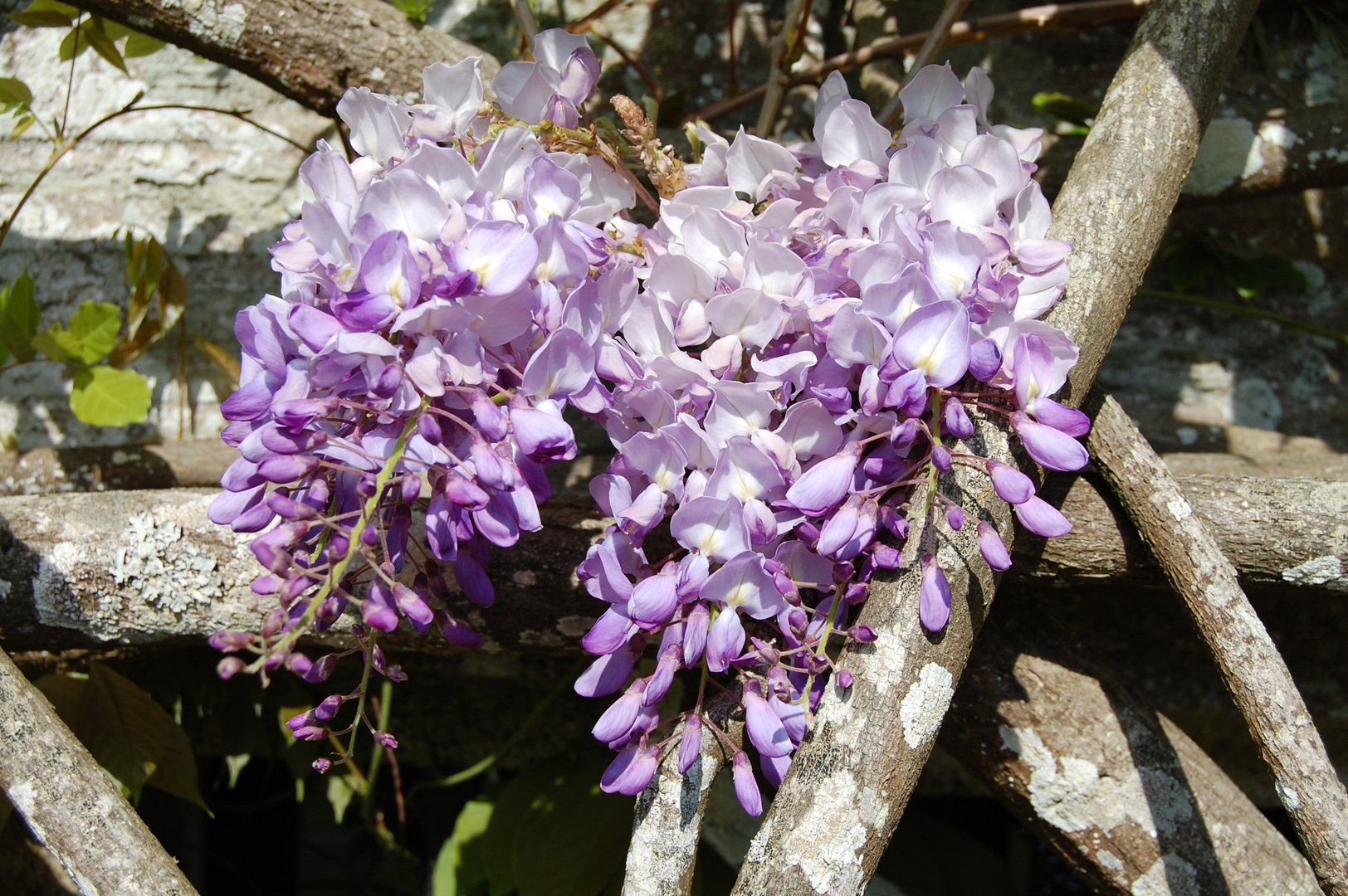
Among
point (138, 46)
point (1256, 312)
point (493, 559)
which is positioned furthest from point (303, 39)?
point (1256, 312)

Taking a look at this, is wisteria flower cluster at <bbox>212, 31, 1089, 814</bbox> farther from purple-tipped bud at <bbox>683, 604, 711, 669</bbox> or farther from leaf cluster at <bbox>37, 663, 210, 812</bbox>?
leaf cluster at <bbox>37, 663, 210, 812</bbox>

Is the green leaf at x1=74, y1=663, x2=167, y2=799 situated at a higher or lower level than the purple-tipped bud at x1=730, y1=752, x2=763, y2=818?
lower

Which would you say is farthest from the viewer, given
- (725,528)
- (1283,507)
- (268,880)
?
(268,880)

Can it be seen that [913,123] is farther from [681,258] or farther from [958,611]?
[958,611]

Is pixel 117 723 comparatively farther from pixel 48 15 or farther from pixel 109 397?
pixel 48 15

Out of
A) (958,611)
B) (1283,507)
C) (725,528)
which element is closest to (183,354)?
(725,528)

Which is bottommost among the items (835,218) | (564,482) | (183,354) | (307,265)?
(183,354)

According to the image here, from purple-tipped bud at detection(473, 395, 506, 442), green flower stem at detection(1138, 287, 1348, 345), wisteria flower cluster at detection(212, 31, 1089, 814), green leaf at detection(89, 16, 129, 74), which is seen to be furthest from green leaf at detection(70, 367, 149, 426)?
green flower stem at detection(1138, 287, 1348, 345)
